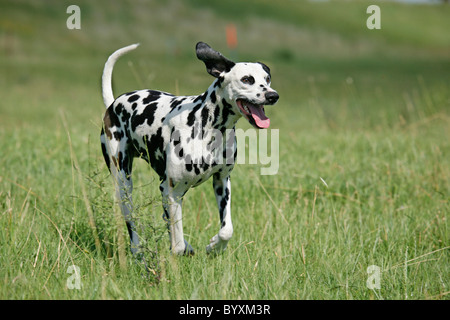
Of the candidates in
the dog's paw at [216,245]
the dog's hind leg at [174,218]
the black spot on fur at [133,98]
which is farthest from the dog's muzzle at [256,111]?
the black spot on fur at [133,98]

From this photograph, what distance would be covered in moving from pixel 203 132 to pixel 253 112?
412 mm

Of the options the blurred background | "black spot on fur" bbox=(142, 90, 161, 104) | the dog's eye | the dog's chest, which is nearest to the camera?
the dog's eye

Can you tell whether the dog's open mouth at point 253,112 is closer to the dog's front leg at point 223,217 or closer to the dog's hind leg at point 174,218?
the dog's front leg at point 223,217

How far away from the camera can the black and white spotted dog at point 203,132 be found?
348cm

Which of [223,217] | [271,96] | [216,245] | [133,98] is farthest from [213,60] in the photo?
[216,245]

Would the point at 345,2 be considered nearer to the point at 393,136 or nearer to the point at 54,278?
the point at 393,136

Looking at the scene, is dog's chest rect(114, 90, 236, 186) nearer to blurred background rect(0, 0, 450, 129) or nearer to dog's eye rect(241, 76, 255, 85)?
dog's eye rect(241, 76, 255, 85)

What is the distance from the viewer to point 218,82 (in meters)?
3.63

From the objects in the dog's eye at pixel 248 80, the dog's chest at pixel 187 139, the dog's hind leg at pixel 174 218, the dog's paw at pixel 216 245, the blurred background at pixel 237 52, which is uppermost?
the blurred background at pixel 237 52

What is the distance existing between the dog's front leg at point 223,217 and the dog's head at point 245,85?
60 centimetres

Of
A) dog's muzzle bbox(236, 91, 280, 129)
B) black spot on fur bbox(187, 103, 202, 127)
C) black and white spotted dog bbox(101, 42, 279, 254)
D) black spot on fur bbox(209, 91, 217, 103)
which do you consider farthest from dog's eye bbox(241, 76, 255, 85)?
black spot on fur bbox(187, 103, 202, 127)

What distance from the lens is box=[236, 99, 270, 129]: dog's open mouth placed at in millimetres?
3408

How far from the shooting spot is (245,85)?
3.44m

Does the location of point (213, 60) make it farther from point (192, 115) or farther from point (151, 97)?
point (151, 97)
